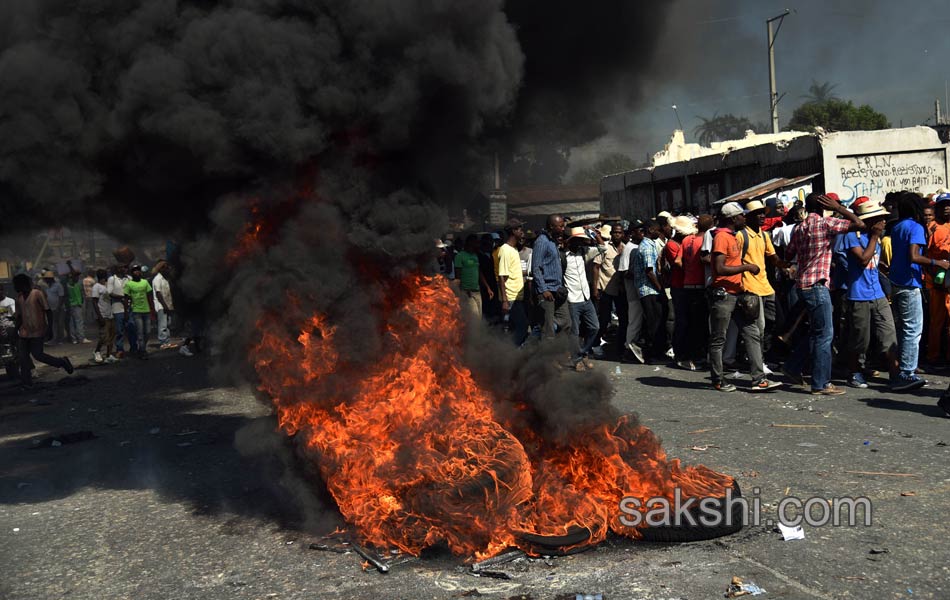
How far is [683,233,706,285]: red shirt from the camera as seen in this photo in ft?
33.3

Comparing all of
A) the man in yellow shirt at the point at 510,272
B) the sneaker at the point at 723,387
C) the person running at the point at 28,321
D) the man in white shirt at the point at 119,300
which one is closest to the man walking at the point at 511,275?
the man in yellow shirt at the point at 510,272

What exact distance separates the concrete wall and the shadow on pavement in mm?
12528

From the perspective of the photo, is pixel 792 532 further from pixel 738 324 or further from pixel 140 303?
pixel 140 303

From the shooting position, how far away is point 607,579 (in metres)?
4.14

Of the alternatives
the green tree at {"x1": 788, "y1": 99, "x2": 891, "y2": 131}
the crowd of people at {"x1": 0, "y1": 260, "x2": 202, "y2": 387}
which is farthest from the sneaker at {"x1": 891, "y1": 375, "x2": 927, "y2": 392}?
the green tree at {"x1": 788, "y1": 99, "x2": 891, "y2": 131}

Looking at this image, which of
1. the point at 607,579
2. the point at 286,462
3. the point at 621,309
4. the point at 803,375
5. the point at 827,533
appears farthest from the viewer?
the point at 621,309

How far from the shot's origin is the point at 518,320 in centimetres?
1174

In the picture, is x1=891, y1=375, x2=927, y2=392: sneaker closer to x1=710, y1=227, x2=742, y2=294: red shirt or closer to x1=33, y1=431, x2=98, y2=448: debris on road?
x1=710, y1=227, x2=742, y2=294: red shirt

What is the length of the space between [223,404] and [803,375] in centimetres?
684

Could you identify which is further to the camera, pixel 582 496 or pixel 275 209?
pixel 275 209

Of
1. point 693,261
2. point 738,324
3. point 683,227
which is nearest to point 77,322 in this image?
point 683,227

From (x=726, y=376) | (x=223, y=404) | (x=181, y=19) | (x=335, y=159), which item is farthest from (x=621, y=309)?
(x=181, y=19)

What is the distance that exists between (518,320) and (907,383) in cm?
505

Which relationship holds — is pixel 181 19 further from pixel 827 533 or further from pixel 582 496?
pixel 827 533
